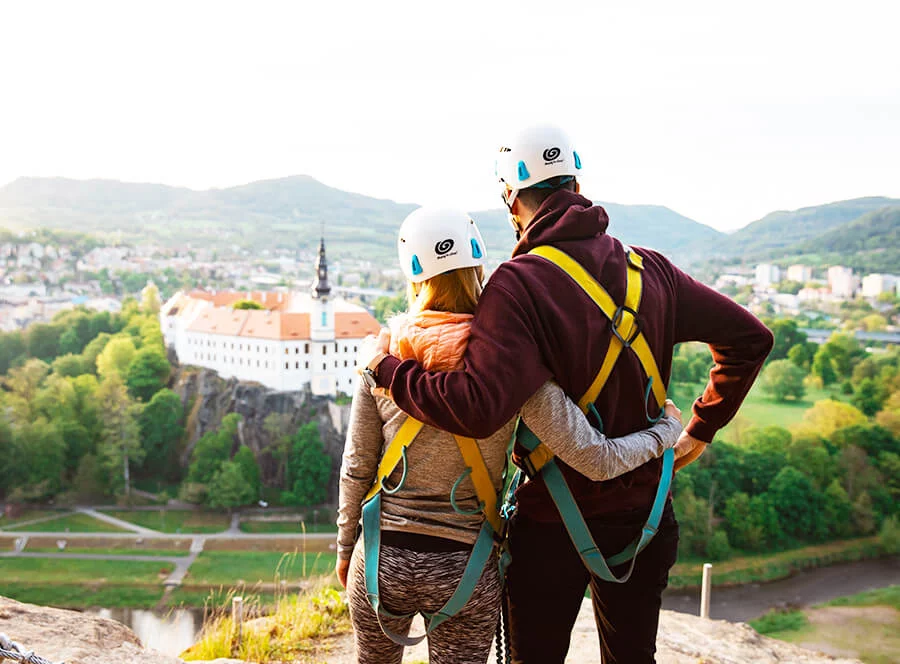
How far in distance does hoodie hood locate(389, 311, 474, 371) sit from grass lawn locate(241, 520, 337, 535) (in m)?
25.4

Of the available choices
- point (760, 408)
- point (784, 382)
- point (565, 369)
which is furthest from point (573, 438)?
point (784, 382)

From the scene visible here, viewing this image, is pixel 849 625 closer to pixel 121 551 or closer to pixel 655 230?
pixel 121 551

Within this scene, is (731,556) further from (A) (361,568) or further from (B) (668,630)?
(A) (361,568)

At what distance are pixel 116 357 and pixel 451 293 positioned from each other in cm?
3572

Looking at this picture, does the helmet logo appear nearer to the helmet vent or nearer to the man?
the man

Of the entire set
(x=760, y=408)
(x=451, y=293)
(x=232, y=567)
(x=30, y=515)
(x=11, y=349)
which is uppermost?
(x=451, y=293)

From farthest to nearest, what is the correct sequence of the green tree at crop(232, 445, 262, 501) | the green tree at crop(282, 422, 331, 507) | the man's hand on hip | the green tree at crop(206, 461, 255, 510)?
the green tree at crop(232, 445, 262, 501), the green tree at crop(282, 422, 331, 507), the green tree at crop(206, 461, 255, 510), the man's hand on hip

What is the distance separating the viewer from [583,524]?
1358 millimetres

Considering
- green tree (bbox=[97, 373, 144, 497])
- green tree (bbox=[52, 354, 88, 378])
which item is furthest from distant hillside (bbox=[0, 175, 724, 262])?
green tree (bbox=[97, 373, 144, 497])

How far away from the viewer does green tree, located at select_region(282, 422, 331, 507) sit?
27703 millimetres

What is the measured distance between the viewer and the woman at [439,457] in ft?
4.24

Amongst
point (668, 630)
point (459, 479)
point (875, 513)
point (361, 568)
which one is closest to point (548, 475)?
point (459, 479)

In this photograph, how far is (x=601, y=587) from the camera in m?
1.45

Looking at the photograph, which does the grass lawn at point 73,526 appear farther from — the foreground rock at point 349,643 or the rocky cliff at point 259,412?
the foreground rock at point 349,643
